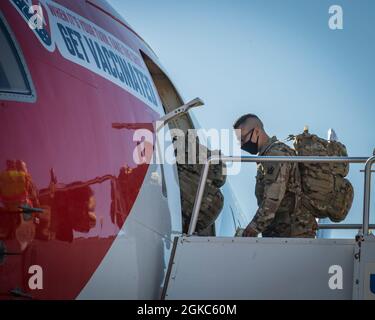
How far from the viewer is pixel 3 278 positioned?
529 centimetres

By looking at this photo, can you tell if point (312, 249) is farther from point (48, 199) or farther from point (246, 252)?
point (48, 199)

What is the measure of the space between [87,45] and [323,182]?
3188 millimetres

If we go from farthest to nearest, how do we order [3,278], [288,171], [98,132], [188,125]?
[188,125], [288,171], [98,132], [3,278]

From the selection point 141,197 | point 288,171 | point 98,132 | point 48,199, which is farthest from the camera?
point 288,171

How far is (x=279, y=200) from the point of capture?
850 cm

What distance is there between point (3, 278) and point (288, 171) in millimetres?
4018

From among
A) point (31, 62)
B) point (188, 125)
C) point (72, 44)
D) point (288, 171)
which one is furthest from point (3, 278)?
point (188, 125)

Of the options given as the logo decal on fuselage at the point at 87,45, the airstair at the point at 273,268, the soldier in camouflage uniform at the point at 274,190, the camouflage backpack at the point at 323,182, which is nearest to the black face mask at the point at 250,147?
the soldier in camouflage uniform at the point at 274,190

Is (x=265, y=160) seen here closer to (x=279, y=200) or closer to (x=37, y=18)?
(x=279, y=200)

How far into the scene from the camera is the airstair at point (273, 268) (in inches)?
289

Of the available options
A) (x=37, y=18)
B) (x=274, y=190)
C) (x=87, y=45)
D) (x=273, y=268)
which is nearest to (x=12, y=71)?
(x=37, y=18)

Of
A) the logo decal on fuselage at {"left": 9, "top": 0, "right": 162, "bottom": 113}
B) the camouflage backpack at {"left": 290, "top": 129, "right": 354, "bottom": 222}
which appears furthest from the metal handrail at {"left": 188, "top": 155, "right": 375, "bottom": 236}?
the camouflage backpack at {"left": 290, "top": 129, "right": 354, "bottom": 222}

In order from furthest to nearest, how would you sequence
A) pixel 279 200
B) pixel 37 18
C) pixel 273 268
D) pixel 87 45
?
pixel 279 200
pixel 273 268
pixel 87 45
pixel 37 18
